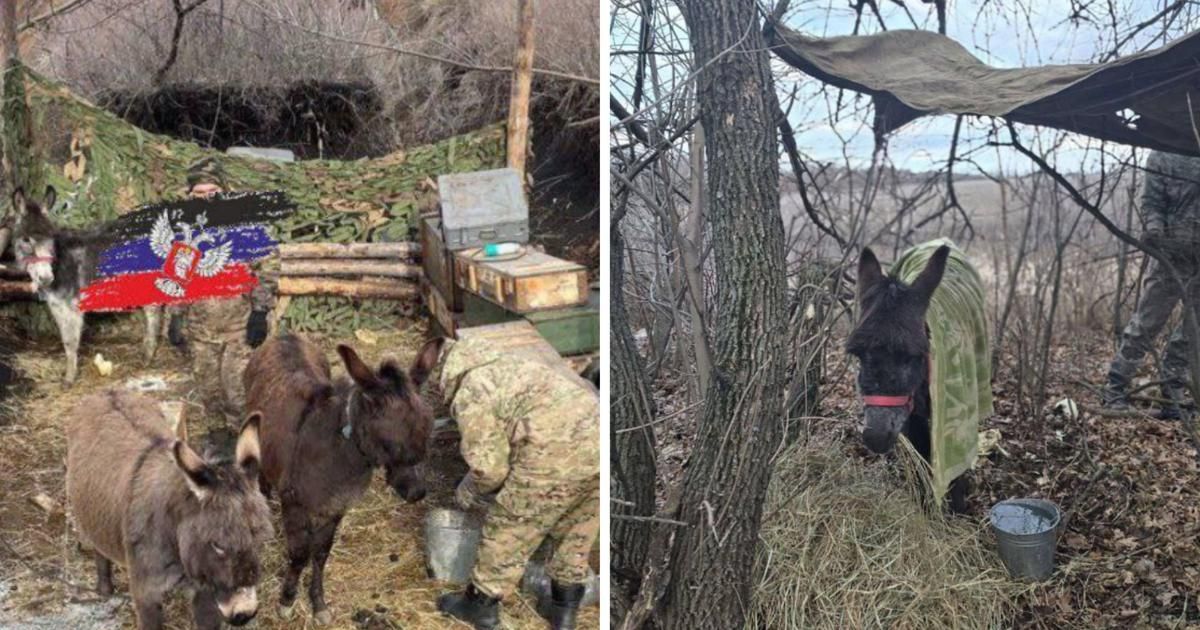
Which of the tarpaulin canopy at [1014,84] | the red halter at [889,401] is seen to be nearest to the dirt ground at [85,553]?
the red halter at [889,401]

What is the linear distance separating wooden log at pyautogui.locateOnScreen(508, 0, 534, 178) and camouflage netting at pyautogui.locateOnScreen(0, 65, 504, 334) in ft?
0.14

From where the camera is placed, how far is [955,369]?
322 cm

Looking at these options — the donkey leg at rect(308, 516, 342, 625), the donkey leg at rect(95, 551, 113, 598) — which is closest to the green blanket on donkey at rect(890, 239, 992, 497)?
the donkey leg at rect(308, 516, 342, 625)

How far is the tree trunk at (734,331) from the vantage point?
9.50 feet

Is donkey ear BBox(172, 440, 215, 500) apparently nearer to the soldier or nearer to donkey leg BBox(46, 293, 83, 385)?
donkey leg BBox(46, 293, 83, 385)

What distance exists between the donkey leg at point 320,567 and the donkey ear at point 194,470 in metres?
0.38

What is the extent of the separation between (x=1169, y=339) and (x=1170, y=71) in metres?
0.88

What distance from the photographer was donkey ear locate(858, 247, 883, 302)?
3236 millimetres

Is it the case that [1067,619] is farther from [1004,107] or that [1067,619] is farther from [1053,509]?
[1004,107]

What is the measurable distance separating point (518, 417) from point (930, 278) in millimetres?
1479

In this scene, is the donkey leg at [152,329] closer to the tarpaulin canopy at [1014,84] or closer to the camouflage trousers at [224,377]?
the camouflage trousers at [224,377]

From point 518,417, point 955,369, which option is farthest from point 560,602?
point 955,369

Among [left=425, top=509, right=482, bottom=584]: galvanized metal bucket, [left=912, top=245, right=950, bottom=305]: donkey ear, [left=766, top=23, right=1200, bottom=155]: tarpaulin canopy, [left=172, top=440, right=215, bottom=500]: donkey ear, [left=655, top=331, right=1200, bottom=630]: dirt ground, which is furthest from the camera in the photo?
[left=912, top=245, right=950, bottom=305]: donkey ear

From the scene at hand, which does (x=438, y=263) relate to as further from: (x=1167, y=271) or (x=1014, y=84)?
(x=1167, y=271)
